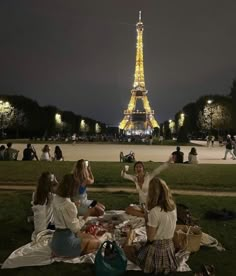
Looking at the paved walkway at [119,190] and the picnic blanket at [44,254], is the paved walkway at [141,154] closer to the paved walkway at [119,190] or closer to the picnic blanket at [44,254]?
the paved walkway at [119,190]

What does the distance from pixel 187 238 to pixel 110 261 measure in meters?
1.80

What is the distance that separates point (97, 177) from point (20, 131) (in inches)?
2682

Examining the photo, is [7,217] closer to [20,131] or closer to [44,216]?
[44,216]

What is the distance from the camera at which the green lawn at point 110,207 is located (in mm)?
6309

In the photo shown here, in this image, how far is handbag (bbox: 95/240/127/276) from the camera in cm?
574

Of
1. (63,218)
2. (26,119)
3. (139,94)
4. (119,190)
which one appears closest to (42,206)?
(63,218)

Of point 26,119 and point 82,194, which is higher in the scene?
point 26,119

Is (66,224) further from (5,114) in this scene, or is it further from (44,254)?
(5,114)

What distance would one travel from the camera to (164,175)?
16547 millimetres

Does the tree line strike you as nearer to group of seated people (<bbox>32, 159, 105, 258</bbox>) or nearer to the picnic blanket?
group of seated people (<bbox>32, 159, 105, 258</bbox>)

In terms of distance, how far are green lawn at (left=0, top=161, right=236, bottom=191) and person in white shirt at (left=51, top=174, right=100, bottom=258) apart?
299 inches

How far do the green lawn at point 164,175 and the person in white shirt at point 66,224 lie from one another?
7.58m

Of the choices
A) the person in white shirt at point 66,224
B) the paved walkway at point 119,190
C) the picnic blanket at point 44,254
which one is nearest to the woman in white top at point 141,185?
the picnic blanket at point 44,254

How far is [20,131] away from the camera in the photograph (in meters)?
81.1
